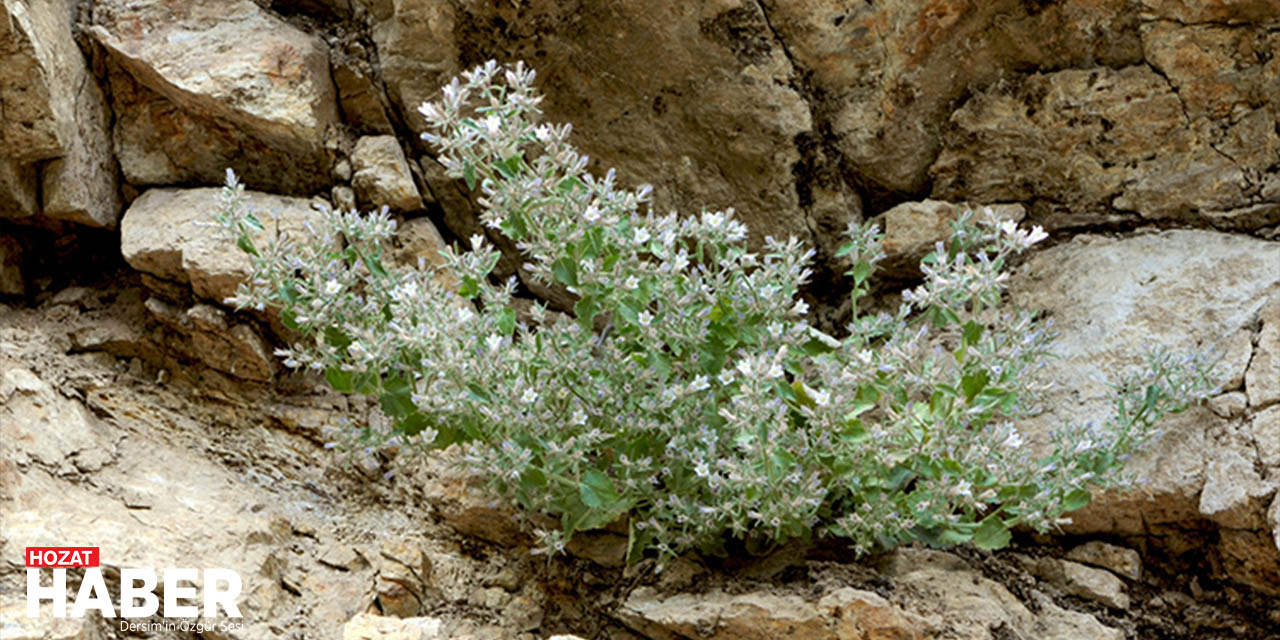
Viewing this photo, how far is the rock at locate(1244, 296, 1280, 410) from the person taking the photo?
3.48m

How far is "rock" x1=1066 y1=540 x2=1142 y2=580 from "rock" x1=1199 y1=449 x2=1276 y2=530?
0.25m

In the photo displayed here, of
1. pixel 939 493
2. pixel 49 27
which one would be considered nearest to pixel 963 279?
pixel 939 493

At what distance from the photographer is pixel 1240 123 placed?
3.90 metres

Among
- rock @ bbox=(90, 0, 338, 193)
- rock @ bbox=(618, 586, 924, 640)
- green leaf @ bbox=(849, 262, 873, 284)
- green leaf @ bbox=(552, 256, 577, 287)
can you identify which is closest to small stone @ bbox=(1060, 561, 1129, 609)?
rock @ bbox=(618, 586, 924, 640)

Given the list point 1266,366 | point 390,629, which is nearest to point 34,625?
point 390,629

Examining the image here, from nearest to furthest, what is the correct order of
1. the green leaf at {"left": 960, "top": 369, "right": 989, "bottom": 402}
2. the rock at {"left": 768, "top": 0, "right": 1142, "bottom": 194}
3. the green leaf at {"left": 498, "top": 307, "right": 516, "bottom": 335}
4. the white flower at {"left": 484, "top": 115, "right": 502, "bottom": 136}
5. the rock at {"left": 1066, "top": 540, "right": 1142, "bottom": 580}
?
the white flower at {"left": 484, "top": 115, "right": 502, "bottom": 136} < the green leaf at {"left": 960, "top": 369, "right": 989, "bottom": 402} < the green leaf at {"left": 498, "top": 307, "right": 516, "bottom": 335} < the rock at {"left": 1066, "top": 540, "right": 1142, "bottom": 580} < the rock at {"left": 768, "top": 0, "right": 1142, "bottom": 194}

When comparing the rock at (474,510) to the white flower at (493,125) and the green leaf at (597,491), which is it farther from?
the white flower at (493,125)

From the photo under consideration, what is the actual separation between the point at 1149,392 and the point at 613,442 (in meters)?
1.44

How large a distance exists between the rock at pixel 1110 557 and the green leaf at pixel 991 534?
52cm

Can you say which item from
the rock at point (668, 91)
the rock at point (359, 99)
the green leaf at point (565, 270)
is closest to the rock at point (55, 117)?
the rock at point (359, 99)

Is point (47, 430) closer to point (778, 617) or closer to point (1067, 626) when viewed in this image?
point (778, 617)

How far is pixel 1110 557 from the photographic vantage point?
3.57m

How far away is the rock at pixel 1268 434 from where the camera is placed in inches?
133

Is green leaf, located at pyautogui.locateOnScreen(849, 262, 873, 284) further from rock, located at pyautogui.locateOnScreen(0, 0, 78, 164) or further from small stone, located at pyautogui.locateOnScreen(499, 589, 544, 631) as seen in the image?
rock, located at pyautogui.locateOnScreen(0, 0, 78, 164)
